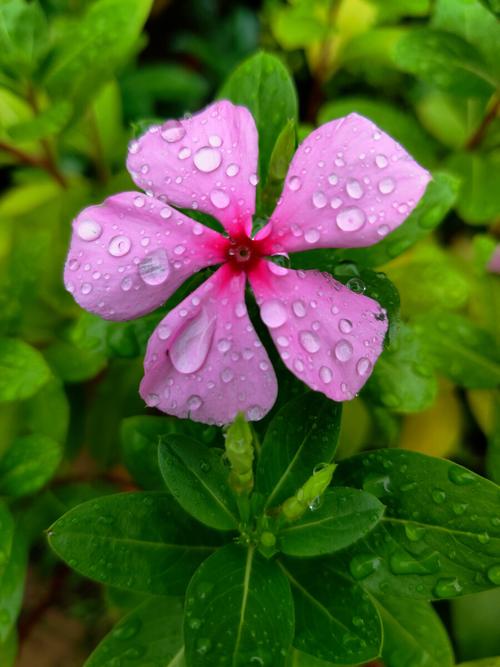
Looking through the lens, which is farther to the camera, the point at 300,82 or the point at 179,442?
the point at 300,82

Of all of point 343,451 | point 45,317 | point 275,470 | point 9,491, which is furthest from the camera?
point 45,317

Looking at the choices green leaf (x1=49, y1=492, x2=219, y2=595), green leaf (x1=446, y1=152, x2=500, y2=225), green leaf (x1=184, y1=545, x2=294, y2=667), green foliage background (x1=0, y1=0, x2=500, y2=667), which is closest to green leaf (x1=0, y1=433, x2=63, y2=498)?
green foliage background (x1=0, y1=0, x2=500, y2=667)

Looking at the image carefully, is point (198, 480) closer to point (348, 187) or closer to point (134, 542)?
point (134, 542)

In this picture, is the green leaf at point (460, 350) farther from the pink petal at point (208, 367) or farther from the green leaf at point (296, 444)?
the pink petal at point (208, 367)

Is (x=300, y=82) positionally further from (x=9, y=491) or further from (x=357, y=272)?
(x=9, y=491)

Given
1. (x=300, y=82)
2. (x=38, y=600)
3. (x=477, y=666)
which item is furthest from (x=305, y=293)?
(x=300, y=82)

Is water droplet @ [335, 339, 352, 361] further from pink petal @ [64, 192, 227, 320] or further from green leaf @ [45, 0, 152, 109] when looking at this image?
green leaf @ [45, 0, 152, 109]
